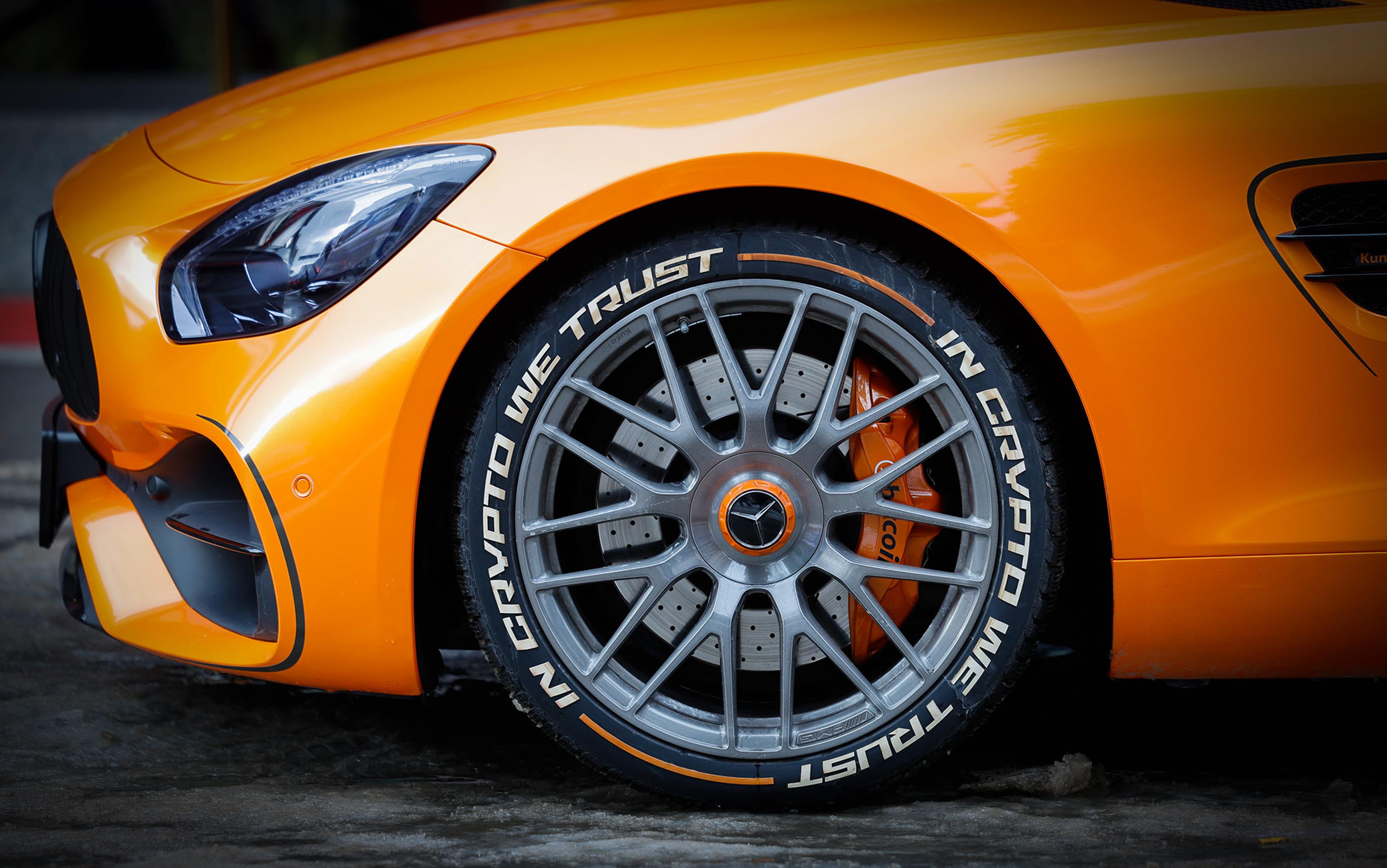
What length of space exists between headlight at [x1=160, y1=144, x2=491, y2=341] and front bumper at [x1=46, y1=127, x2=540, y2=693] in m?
0.03

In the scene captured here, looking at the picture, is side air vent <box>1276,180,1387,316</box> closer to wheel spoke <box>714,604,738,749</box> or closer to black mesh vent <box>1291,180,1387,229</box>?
black mesh vent <box>1291,180,1387,229</box>

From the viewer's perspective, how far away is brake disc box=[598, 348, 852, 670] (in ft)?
6.37

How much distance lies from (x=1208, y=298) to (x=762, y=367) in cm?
67

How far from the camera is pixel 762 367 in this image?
6.42ft

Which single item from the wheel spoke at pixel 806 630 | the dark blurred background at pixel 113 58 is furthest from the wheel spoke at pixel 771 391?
the dark blurred background at pixel 113 58

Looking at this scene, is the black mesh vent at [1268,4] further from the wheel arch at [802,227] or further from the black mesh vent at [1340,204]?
the wheel arch at [802,227]

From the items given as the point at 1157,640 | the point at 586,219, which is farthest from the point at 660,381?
the point at 1157,640

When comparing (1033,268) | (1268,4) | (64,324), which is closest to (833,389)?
(1033,268)

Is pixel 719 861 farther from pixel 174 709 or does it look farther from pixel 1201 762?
pixel 174 709

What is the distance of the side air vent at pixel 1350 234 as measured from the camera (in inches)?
67.7

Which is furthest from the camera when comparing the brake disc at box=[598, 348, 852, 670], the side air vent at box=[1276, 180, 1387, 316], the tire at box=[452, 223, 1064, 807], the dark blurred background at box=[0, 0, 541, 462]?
the dark blurred background at box=[0, 0, 541, 462]

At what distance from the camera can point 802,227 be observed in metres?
1.85

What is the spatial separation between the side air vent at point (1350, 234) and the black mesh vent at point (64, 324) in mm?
1873

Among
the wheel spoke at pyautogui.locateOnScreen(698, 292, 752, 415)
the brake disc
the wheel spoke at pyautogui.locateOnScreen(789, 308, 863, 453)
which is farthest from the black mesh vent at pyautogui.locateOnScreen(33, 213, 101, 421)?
the wheel spoke at pyautogui.locateOnScreen(789, 308, 863, 453)
